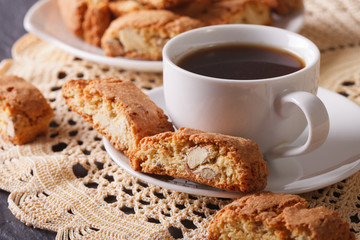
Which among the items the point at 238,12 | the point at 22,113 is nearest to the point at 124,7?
the point at 238,12

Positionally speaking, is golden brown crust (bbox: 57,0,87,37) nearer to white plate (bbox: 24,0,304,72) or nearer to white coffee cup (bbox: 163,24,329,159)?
white plate (bbox: 24,0,304,72)

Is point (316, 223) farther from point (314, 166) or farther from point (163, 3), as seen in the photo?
point (163, 3)

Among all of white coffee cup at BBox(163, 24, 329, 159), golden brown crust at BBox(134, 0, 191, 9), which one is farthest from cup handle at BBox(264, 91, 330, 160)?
golden brown crust at BBox(134, 0, 191, 9)

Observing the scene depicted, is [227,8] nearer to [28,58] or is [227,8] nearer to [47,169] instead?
[28,58]

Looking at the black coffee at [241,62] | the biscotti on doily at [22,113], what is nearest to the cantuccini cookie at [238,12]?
the black coffee at [241,62]

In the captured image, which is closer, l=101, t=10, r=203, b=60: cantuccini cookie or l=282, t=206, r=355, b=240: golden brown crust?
l=282, t=206, r=355, b=240: golden brown crust

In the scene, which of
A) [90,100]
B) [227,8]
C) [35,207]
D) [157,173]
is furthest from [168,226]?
[227,8]
